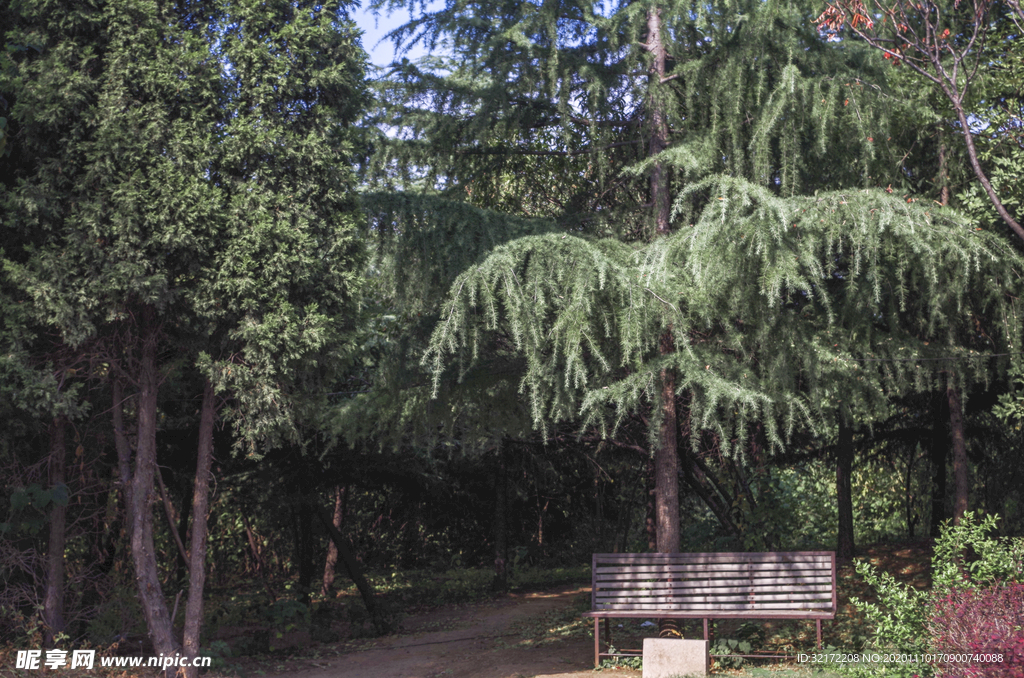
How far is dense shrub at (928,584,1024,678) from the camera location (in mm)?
4410

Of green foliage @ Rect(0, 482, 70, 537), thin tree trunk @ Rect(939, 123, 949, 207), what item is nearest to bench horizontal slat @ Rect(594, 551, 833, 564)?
thin tree trunk @ Rect(939, 123, 949, 207)

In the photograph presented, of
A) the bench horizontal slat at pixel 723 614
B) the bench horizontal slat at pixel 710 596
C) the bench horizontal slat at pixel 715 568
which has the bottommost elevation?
the bench horizontal slat at pixel 723 614

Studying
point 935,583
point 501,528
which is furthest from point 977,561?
point 501,528

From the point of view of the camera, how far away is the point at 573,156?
8320 mm

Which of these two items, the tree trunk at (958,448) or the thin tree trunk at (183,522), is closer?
the tree trunk at (958,448)

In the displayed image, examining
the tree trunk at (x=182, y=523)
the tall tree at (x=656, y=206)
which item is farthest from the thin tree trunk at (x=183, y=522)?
the tall tree at (x=656, y=206)

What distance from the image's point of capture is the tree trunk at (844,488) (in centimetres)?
973

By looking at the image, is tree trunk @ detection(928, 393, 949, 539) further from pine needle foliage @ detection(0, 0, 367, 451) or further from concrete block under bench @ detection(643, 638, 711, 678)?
pine needle foliage @ detection(0, 0, 367, 451)

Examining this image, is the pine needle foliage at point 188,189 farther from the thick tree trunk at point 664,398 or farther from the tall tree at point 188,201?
the thick tree trunk at point 664,398

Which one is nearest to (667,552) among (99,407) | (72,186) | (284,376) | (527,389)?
(527,389)

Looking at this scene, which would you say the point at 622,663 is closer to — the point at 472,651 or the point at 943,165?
the point at 472,651

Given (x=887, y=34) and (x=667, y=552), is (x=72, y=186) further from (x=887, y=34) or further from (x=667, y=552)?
(x=887, y=34)

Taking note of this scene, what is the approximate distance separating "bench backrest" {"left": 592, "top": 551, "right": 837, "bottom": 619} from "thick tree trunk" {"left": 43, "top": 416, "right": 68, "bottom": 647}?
4457 mm

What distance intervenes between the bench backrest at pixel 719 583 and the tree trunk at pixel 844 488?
2.96m
